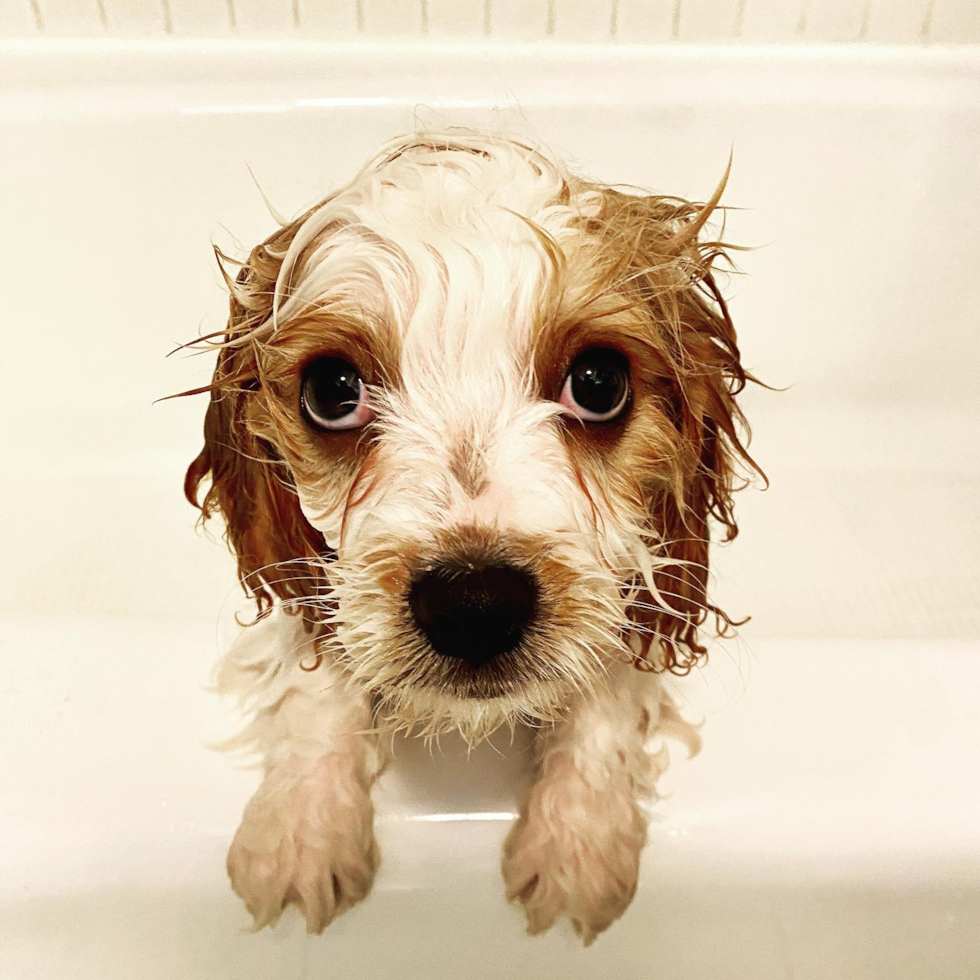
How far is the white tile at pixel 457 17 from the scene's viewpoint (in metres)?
1.56

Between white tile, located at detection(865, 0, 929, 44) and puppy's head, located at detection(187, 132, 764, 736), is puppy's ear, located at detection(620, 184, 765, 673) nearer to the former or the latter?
puppy's head, located at detection(187, 132, 764, 736)

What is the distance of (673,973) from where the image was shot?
2.77ft

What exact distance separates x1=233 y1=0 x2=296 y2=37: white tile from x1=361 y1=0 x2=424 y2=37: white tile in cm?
13

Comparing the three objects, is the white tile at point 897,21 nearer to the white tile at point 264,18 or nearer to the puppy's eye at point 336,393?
the white tile at point 264,18

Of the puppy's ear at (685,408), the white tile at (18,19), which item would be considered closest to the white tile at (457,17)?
the white tile at (18,19)

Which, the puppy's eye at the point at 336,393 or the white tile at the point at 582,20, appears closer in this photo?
the puppy's eye at the point at 336,393

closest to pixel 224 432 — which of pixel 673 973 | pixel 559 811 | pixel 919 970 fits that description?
pixel 559 811

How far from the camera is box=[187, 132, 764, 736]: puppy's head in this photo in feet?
2.40

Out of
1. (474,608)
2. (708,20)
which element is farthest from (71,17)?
(474,608)

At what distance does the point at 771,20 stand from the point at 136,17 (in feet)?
3.64

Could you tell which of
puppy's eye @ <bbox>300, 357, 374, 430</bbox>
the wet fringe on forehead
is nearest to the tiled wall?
the wet fringe on forehead

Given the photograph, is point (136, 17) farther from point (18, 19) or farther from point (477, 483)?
point (477, 483)

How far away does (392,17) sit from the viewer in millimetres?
1574

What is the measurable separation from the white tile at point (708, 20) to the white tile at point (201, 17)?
796 mm
